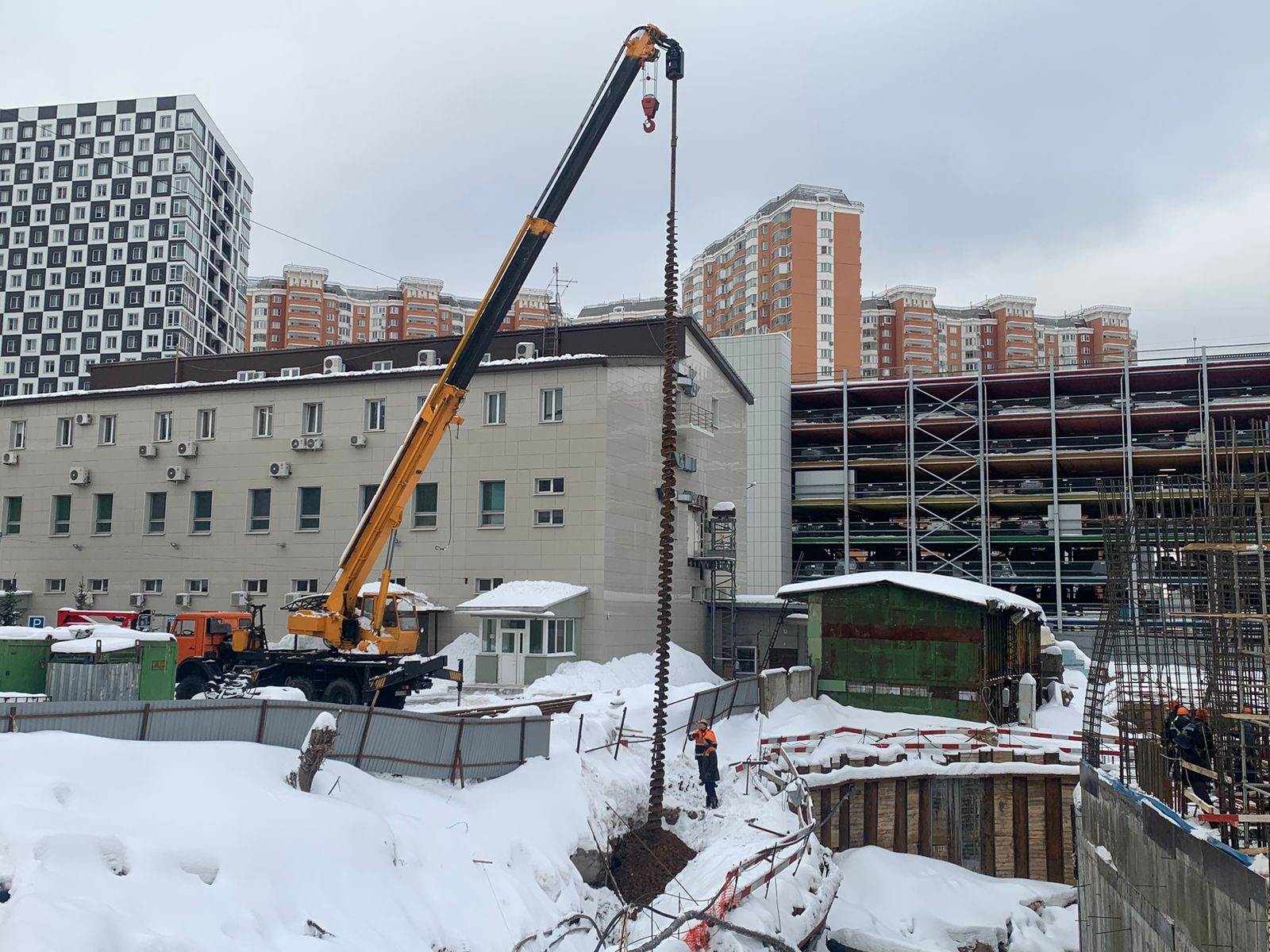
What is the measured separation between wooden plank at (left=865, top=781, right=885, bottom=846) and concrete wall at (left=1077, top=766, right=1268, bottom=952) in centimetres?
530

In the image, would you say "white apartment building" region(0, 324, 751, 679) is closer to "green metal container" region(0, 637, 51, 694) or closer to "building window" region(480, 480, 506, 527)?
"building window" region(480, 480, 506, 527)

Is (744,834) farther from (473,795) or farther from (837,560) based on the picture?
(837,560)

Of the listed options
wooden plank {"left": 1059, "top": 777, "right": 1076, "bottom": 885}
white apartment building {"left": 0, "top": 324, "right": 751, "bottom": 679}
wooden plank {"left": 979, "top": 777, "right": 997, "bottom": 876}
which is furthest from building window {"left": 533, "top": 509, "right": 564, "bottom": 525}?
wooden plank {"left": 1059, "top": 777, "right": 1076, "bottom": 885}

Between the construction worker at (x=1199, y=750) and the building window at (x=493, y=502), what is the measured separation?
24552mm

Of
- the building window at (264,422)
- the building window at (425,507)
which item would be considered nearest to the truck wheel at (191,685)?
the building window at (425,507)

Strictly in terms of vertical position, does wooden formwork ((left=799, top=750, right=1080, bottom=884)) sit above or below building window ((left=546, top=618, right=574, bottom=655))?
below

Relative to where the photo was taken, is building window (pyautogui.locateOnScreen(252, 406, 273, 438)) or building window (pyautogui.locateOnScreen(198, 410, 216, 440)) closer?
building window (pyautogui.locateOnScreen(252, 406, 273, 438))

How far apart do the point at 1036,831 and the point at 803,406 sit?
Answer: 45630 mm

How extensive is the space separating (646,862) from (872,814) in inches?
281

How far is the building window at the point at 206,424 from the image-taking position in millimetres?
40219

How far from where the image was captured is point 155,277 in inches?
3780

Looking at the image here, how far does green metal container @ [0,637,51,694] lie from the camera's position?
17141 millimetres

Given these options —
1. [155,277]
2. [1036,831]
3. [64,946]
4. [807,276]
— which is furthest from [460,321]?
[64,946]

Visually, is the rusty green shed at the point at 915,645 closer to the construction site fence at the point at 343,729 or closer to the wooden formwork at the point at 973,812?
the wooden formwork at the point at 973,812
